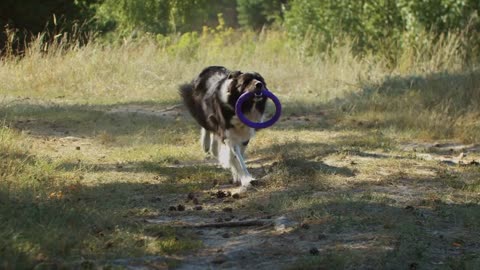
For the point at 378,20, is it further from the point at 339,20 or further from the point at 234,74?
the point at 234,74

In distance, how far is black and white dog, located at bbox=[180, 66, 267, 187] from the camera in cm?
729

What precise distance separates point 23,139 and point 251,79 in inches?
116

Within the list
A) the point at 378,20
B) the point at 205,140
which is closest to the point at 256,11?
the point at 378,20

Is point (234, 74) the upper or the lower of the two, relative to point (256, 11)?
upper

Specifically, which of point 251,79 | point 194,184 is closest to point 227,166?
point 194,184

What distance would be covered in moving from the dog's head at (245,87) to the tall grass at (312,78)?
343 centimetres

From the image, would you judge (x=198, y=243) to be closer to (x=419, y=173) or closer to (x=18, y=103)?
(x=419, y=173)

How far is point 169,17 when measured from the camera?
24562 mm

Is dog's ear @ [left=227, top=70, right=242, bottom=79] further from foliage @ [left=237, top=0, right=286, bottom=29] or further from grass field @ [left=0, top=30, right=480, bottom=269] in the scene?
foliage @ [left=237, top=0, right=286, bottom=29]

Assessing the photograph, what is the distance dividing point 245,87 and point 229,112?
0.35 meters

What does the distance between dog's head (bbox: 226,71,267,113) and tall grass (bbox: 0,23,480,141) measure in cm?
343

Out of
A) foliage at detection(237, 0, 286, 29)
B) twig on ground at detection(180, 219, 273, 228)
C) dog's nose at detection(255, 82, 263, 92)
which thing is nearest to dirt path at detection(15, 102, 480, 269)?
twig on ground at detection(180, 219, 273, 228)

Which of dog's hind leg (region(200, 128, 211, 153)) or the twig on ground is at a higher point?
the twig on ground

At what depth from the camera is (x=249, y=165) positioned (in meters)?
8.44
